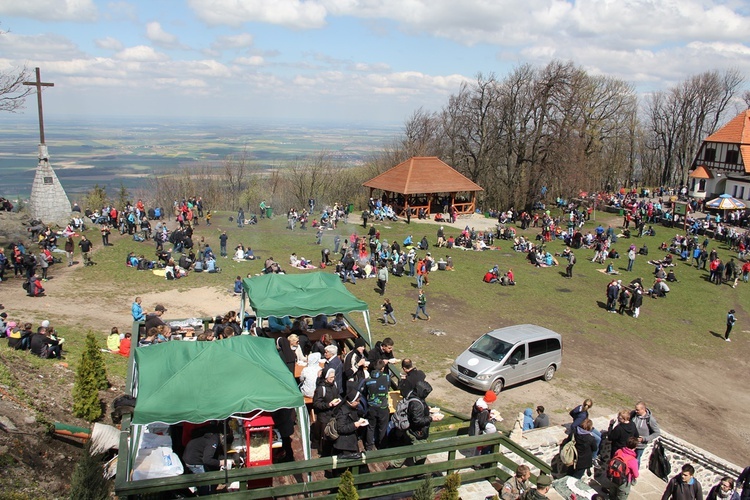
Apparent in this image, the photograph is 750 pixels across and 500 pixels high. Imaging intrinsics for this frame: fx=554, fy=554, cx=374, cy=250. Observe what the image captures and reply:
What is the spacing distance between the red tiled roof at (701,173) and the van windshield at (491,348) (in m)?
43.9

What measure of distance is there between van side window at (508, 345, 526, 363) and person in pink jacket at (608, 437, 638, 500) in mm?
6106

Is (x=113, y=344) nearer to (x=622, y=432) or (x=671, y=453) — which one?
(x=622, y=432)

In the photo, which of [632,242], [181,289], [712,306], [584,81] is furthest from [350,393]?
[584,81]

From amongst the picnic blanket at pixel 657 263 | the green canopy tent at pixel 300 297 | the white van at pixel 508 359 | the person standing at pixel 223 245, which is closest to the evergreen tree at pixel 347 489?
the green canopy tent at pixel 300 297

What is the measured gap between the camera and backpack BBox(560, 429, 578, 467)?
8.92 meters

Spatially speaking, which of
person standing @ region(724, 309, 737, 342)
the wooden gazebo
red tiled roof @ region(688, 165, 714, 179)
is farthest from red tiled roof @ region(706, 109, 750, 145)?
person standing @ region(724, 309, 737, 342)

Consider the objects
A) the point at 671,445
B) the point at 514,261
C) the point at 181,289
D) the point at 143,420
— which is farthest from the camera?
the point at 514,261

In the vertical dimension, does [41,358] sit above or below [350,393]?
below

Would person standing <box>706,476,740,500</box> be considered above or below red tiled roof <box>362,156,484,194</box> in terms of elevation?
below

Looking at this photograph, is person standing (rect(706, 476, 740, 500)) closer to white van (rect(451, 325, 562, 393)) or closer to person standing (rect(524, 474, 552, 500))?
person standing (rect(524, 474, 552, 500))

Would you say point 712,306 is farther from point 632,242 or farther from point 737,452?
point 737,452

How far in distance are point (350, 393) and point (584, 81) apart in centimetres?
5521

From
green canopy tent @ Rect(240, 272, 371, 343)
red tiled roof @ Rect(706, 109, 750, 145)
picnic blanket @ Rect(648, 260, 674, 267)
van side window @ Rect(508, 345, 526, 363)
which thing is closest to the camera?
green canopy tent @ Rect(240, 272, 371, 343)

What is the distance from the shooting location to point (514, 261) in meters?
30.8
